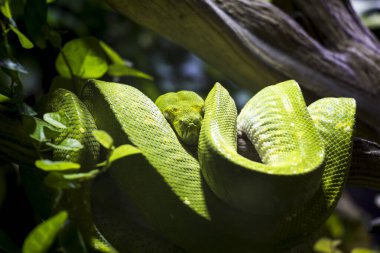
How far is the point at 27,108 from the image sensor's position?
5.04 feet

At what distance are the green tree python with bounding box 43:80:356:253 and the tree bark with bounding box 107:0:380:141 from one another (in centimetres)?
77

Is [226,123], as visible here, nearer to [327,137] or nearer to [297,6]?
[327,137]

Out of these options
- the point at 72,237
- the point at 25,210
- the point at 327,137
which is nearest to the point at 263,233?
the point at 327,137

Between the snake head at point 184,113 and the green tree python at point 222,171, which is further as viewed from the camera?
the snake head at point 184,113

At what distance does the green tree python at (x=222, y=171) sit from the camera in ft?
4.97

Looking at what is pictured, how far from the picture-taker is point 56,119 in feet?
4.82

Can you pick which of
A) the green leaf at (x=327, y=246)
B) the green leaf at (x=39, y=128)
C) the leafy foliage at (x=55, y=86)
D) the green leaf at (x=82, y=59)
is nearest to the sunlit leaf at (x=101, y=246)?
the leafy foliage at (x=55, y=86)

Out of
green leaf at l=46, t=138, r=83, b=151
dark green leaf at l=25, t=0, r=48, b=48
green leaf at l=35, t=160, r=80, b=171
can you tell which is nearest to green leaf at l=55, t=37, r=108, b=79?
dark green leaf at l=25, t=0, r=48, b=48

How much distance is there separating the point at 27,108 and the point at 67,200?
0.36 m

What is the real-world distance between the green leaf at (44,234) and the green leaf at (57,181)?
15cm

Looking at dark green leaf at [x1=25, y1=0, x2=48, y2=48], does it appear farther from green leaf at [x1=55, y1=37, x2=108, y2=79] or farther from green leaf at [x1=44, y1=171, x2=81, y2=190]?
green leaf at [x1=44, y1=171, x2=81, y2=190]

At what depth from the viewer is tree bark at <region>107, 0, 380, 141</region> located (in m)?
2.46

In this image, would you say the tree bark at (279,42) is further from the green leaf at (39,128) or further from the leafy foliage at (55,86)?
the green leaf at (39,128)

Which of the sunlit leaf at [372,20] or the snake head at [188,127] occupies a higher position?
the sunlit leaf at [372,20]
